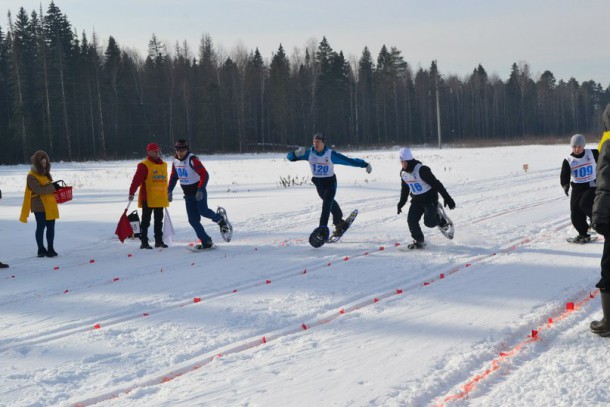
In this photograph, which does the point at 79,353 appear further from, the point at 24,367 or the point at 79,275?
the point at 79,275

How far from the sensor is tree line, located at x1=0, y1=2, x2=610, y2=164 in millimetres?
48938

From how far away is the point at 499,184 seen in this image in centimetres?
1891

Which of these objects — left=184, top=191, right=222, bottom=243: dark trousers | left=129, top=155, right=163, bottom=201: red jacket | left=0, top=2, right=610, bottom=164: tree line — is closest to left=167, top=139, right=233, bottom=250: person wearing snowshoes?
left=184, top=191, right=222, bottom=243: dark trousers

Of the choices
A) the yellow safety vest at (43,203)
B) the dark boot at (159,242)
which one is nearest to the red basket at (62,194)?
the yellow safety vest at (43,203)

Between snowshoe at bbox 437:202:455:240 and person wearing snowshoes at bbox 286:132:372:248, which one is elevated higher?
person wearing snowshoes at bbox 286:132:372:248

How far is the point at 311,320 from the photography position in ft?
18.7

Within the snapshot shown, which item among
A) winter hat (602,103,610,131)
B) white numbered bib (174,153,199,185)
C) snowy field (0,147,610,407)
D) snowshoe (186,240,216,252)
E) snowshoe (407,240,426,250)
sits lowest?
snowy field (0,147,610,407)

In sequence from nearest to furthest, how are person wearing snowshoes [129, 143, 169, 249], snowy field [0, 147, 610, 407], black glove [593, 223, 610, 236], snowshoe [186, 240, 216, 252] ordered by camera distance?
snowy field [0, 147, 610, 407] < black glove [593, 223, 610, 236] < snowshoe [186, 240, 216, 252] < person wearing snowshoes [129, 143, 169, 249]

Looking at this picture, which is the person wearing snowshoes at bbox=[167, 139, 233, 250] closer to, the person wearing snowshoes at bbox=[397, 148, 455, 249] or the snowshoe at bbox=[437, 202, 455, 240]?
the person wearing snowshoes at bbox=[397, 148, 455, 249]

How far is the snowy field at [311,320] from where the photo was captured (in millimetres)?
4141

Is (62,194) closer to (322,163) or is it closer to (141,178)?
(141,178)

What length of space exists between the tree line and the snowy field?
42.2 meters

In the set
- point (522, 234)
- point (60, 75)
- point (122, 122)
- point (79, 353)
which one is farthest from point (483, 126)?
point (79, 353)

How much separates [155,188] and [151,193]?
0.11 meters
